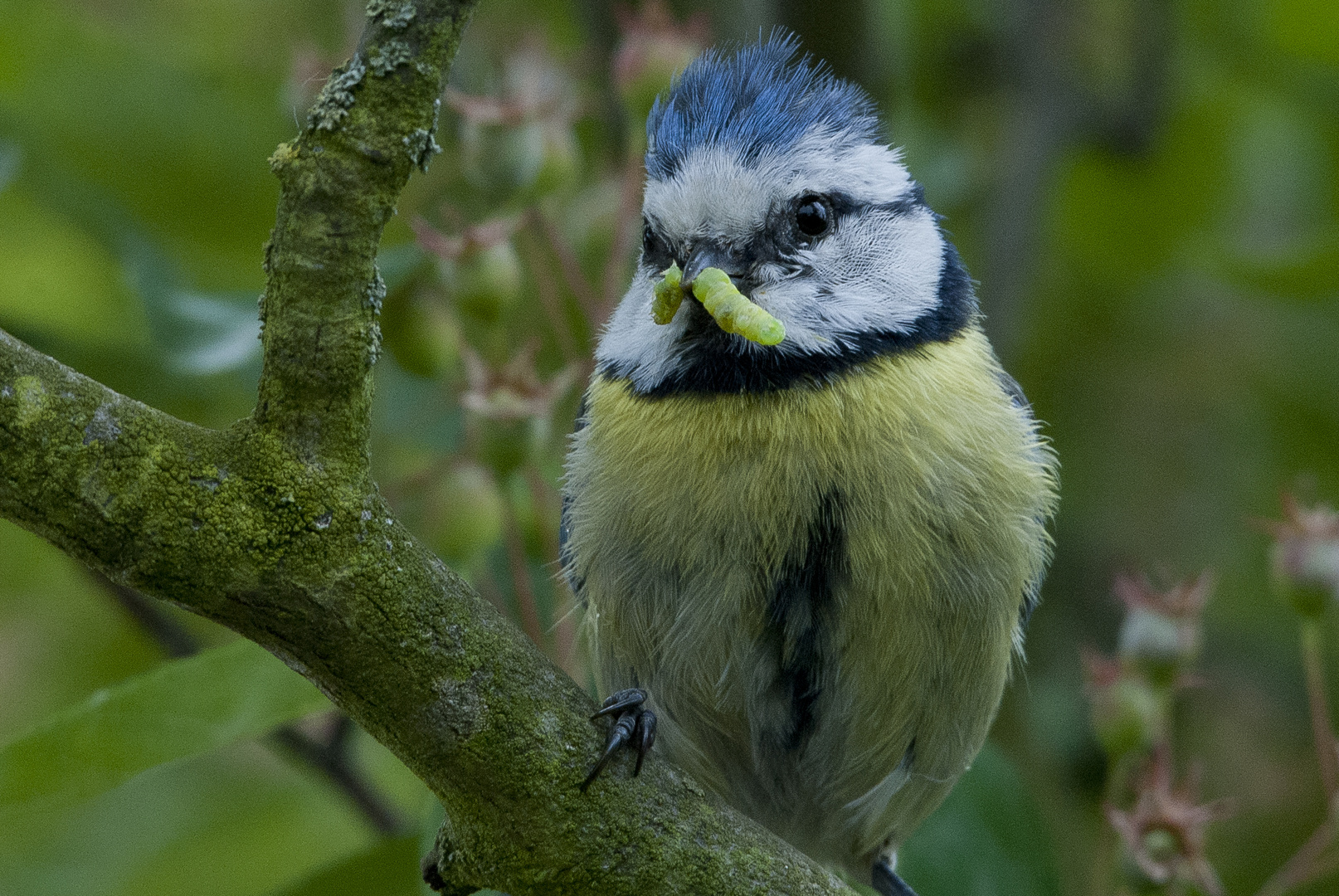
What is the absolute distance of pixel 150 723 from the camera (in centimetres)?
165

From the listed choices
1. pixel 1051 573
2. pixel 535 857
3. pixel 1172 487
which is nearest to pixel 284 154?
pixel 535 857

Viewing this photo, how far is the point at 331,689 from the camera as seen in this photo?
1181mm

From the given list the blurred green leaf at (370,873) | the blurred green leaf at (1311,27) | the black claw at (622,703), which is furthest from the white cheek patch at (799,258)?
the blurred green leaf at (1311,27)

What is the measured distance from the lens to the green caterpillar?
5.27ft

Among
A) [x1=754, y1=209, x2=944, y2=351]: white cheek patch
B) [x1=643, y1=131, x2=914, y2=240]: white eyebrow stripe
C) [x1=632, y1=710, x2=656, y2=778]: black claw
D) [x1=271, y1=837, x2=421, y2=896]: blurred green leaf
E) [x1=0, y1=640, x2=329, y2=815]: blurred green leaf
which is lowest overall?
[x1=271, y1=837, x2=421, y2=896]: blurred green leaf

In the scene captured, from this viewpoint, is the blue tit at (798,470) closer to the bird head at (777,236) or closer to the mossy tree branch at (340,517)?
the bird head at (777,236)

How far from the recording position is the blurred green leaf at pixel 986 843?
6.77 feet

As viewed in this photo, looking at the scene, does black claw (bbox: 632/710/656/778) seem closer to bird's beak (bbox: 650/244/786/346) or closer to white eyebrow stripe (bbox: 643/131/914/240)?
bird's beak (bbox: 650/244/786/346)

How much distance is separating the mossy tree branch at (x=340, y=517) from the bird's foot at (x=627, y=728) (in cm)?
1

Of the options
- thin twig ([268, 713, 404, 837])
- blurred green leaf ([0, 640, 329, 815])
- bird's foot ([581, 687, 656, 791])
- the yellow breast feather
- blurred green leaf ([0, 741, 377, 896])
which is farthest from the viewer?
blurred green leaf ([0, 741, 377, 896])

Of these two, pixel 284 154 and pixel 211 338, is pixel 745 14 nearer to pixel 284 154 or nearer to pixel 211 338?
pixel 211 338

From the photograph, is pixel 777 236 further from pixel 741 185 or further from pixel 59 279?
pixel 59 279

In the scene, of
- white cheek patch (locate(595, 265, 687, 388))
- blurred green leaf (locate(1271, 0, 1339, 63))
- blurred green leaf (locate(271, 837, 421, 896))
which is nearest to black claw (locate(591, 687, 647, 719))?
white cheek patch (locate(595, 265, 687, 388))

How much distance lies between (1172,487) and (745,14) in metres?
1.54
